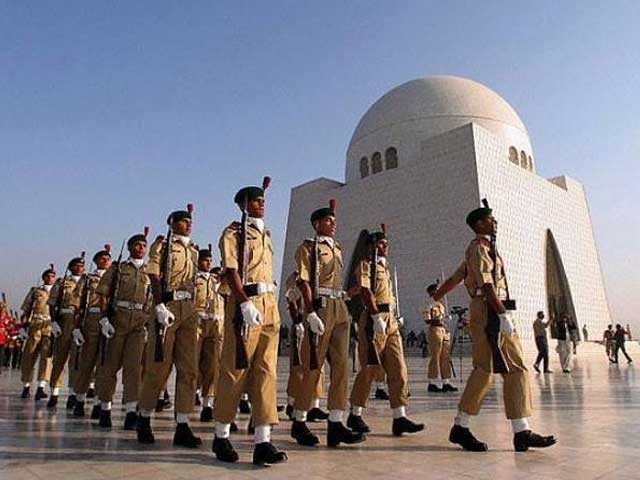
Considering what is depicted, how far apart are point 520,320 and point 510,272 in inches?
95.3

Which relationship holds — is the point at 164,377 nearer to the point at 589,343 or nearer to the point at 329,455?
the point at 329,455

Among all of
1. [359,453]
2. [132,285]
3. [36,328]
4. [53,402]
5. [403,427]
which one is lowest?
[359,453]

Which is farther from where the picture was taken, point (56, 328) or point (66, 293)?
point (66, 293)

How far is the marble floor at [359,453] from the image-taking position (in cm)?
352

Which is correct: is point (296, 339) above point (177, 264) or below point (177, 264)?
below

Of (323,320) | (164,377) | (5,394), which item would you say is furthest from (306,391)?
(5,394)

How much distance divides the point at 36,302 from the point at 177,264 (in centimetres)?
564

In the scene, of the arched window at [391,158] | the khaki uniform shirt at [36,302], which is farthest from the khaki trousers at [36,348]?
the arched window at [391,158]

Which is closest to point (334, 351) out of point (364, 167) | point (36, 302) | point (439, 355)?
point (439, 355)

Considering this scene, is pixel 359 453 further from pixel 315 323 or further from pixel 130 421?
pixel 130 421

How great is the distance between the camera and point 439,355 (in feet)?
32.4

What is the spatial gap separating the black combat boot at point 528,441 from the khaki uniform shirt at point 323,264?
1.87 metres

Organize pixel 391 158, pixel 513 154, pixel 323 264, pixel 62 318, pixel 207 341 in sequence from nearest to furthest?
1. pixel 323 264
2. pixel 207 341
3. pixel 62 318
4. pixel 513 154
5. pixel 391 158

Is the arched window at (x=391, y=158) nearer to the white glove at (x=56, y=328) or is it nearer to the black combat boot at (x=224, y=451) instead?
the white glove at (x=56, y=328)
